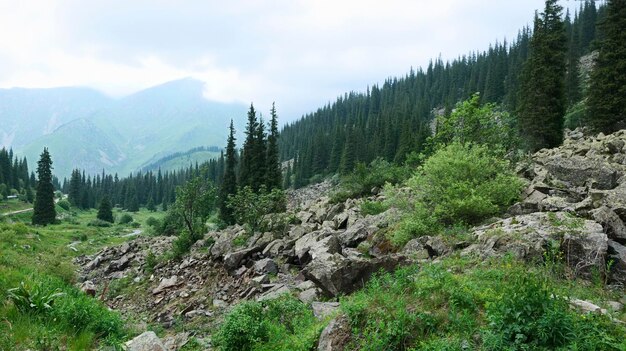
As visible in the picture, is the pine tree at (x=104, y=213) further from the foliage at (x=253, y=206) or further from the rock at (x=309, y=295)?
the rock at (x=309, y=295)

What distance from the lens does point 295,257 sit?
1889 cm

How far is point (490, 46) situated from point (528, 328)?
18845cm

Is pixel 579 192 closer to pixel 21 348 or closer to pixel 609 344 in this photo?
pixel 609 344

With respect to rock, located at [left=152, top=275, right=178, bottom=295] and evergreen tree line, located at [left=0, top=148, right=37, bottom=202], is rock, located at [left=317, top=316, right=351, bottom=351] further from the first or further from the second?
evergreen tree line, located at [left=0, top=148, right=37, bottom=202]

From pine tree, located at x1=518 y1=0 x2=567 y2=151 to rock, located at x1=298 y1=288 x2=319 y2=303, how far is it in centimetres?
2983

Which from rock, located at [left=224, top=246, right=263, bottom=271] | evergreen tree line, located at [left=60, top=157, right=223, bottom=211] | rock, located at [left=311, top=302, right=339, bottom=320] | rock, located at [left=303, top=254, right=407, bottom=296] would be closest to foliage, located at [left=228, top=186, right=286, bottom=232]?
rock, located at [left=224, top=246, right=263, bottom=271]

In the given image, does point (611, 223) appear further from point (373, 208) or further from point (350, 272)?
point (373, 208)

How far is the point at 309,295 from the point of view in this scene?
38.3 feet

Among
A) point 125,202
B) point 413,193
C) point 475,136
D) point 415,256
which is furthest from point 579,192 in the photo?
point 125,202

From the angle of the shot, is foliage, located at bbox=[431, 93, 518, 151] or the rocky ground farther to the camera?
foliage, located at bbox=[431, 93, 518, 151]

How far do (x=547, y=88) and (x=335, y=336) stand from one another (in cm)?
3571

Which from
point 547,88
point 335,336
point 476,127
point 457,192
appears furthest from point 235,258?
point 547,88

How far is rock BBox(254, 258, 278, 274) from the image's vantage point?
58.5ft

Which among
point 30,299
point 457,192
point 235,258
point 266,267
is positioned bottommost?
point 235,258
